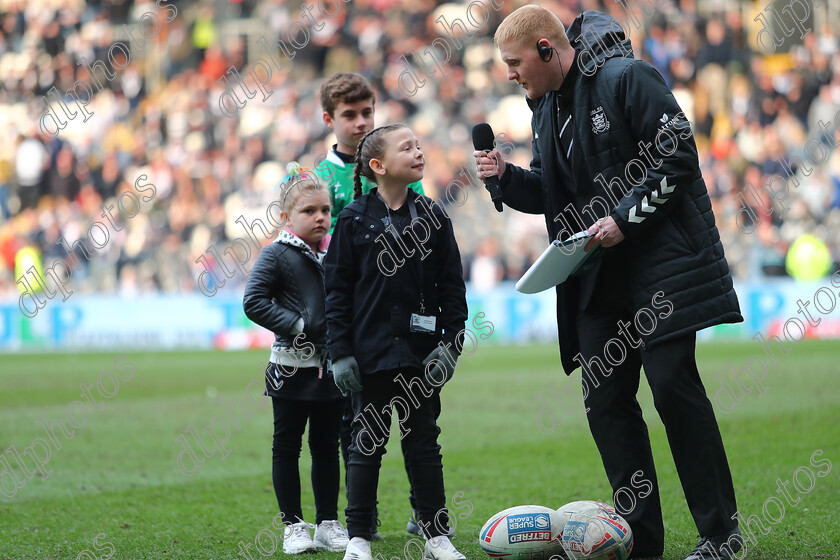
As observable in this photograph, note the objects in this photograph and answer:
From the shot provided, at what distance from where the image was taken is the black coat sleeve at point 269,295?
15.4 feet

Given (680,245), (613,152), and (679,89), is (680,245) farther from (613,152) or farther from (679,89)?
(679,89)

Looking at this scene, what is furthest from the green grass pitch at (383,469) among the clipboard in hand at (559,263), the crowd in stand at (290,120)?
the crowd in stand at (290,120)

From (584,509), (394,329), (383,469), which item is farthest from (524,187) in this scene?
(383,469)

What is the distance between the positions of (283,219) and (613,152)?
5.99 feet

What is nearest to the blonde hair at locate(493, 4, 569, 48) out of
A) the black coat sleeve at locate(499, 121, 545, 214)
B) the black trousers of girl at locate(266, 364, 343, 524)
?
the black coat sleeve at locate(499, 121, 545, 214)

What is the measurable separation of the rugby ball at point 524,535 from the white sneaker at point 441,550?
0.14 m

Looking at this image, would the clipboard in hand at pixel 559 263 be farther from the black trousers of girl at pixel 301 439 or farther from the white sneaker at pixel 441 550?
the black trousers of girl at pixel 301 439

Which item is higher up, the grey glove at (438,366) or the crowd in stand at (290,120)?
the crowd in stand at (290,120)

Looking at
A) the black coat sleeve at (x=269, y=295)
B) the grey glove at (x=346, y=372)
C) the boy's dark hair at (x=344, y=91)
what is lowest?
the grey glove at (x=346, y=372)

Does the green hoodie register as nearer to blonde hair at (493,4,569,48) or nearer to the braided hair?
the braided hair

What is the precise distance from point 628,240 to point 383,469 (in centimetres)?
381

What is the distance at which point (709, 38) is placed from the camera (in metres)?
21.4

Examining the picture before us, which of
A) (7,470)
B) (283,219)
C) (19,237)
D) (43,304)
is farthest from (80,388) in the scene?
(19,237)

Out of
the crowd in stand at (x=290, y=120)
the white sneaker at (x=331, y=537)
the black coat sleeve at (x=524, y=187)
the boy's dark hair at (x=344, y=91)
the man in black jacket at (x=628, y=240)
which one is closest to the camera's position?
the man in black jacket at (x=628, y=240)
